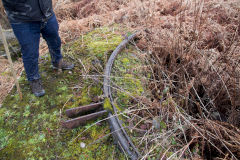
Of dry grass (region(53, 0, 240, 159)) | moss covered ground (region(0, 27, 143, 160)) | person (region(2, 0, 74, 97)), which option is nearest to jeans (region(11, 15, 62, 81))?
person (region(2, 0, 74, 97))

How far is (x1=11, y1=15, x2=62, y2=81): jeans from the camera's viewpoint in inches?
85.1

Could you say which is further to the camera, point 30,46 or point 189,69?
point 189,69

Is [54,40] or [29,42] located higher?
[29,42]

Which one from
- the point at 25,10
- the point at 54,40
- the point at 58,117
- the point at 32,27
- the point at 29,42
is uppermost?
the point at 25,10

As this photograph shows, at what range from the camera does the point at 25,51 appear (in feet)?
7.41

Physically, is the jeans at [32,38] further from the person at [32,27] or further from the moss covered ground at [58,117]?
the moss covered ground at [58,117]

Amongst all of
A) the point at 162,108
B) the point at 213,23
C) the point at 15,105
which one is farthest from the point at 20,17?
the point at 213,23

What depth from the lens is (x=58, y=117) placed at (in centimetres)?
218

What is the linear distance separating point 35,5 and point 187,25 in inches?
115

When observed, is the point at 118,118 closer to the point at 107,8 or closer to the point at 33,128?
the point at 33,128

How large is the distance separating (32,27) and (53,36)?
41 cm

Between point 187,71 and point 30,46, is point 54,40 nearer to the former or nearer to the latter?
point 30,46

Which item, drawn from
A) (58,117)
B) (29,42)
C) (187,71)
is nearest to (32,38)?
(29,42)

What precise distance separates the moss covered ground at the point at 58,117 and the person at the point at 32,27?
0.26m
